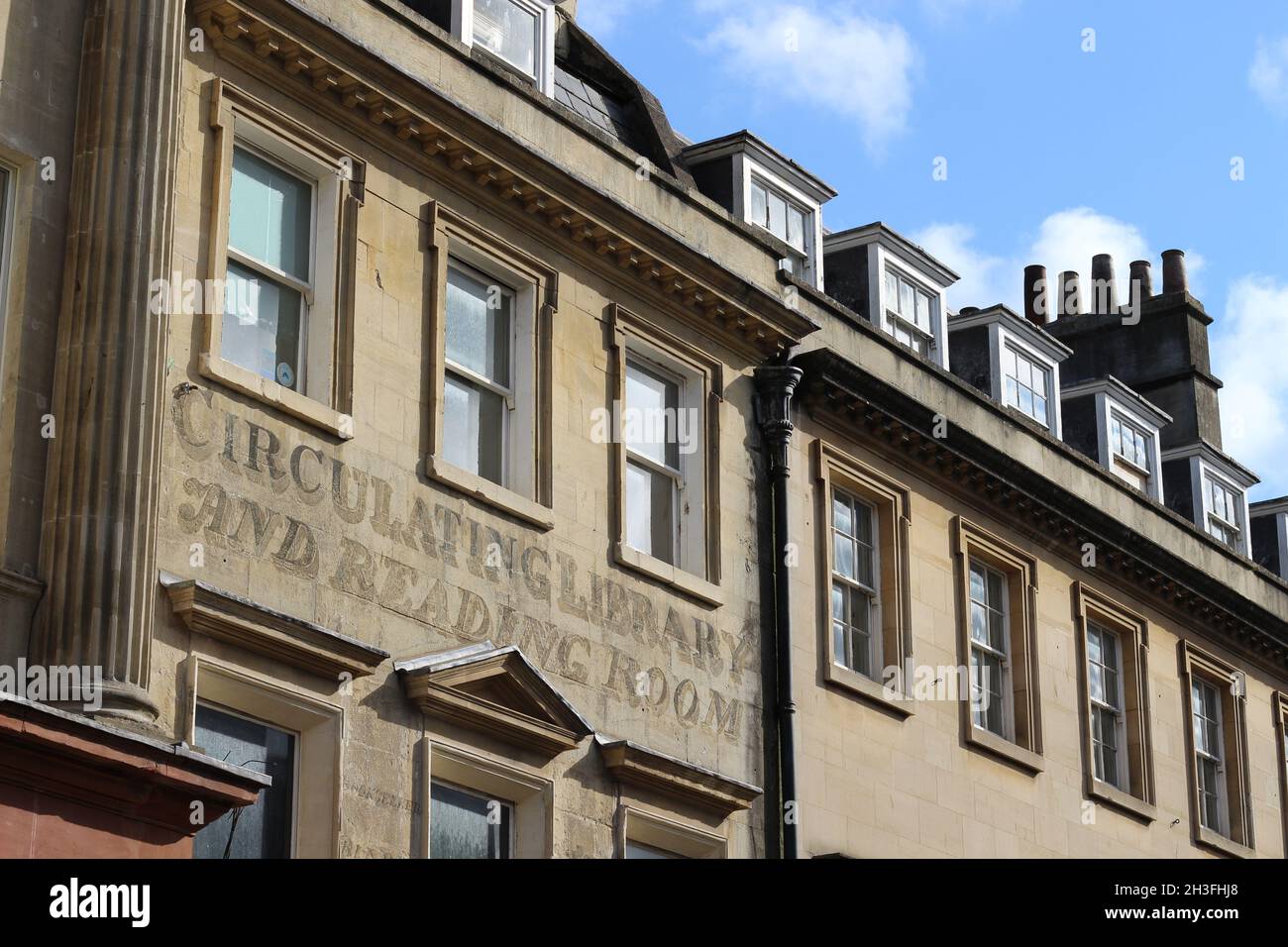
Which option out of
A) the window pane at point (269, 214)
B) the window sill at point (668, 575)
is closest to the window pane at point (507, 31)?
the window pane at point (269, 214)

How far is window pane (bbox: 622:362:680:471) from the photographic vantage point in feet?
70.2

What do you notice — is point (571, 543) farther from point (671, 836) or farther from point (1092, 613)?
point (1092, 613)

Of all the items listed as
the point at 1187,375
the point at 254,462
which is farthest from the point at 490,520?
the point at 1187,375

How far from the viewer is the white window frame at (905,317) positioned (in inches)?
1043

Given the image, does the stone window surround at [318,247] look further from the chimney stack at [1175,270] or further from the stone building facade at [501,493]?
the chimney stack at [1175,270]

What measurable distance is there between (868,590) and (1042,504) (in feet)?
11.1

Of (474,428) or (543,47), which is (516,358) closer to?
(474,428)

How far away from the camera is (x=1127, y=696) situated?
91.8ft

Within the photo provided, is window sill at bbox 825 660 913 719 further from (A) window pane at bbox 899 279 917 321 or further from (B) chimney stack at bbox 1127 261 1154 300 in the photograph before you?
(B) chimney stack at bbox 1127 261 1154 300

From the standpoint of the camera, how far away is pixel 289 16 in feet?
59.2

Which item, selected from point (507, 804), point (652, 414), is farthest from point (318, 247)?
point (507, 804)

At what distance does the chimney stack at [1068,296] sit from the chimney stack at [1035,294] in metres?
0.26

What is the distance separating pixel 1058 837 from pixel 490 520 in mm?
9104

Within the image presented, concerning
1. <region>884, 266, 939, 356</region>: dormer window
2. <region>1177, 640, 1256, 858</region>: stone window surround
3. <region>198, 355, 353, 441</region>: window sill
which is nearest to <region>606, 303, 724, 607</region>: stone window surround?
<region>198, 355, 353, 441</region>: window sill
